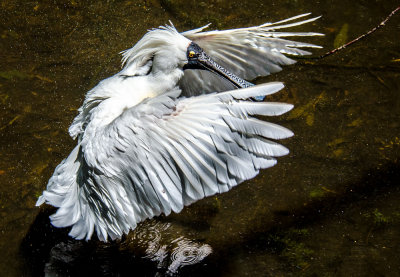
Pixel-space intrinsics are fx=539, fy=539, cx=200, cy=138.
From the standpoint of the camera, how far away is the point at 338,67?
494 centimetres

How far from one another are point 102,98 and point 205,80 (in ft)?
3.09

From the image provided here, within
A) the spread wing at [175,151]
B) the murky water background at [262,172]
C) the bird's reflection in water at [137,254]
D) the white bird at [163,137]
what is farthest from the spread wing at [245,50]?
the bird's reflection in water at [137,254]

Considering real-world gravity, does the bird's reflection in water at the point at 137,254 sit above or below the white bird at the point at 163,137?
below

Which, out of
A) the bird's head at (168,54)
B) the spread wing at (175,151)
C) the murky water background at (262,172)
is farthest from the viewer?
the bird's head at (168,54)

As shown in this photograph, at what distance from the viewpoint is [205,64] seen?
13.9ft

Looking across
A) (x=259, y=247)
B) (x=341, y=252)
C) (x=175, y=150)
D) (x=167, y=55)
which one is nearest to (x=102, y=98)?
(x=167, y=55)

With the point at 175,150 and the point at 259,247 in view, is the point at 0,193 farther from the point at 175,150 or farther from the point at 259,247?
the point at 259,247

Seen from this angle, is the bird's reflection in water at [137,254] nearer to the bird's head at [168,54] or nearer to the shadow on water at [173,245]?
the shadow on water at [173,245]

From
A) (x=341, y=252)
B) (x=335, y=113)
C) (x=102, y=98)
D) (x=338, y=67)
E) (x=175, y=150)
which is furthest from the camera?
(x=338, y=67)

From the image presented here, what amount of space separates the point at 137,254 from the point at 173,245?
279 millimetres

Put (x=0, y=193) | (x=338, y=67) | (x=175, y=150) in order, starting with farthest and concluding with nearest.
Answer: (x=338, y=67), (x=0, y=193), (x=175, y=150)

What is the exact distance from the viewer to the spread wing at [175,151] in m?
3.15

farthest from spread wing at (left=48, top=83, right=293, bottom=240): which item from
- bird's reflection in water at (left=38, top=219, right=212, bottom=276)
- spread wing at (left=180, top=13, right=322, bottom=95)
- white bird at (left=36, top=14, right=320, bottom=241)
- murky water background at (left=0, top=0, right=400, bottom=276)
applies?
spread wing at (left=180, top=13, right=322, bottom=95)

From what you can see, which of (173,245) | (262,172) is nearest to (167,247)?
(173,245)
